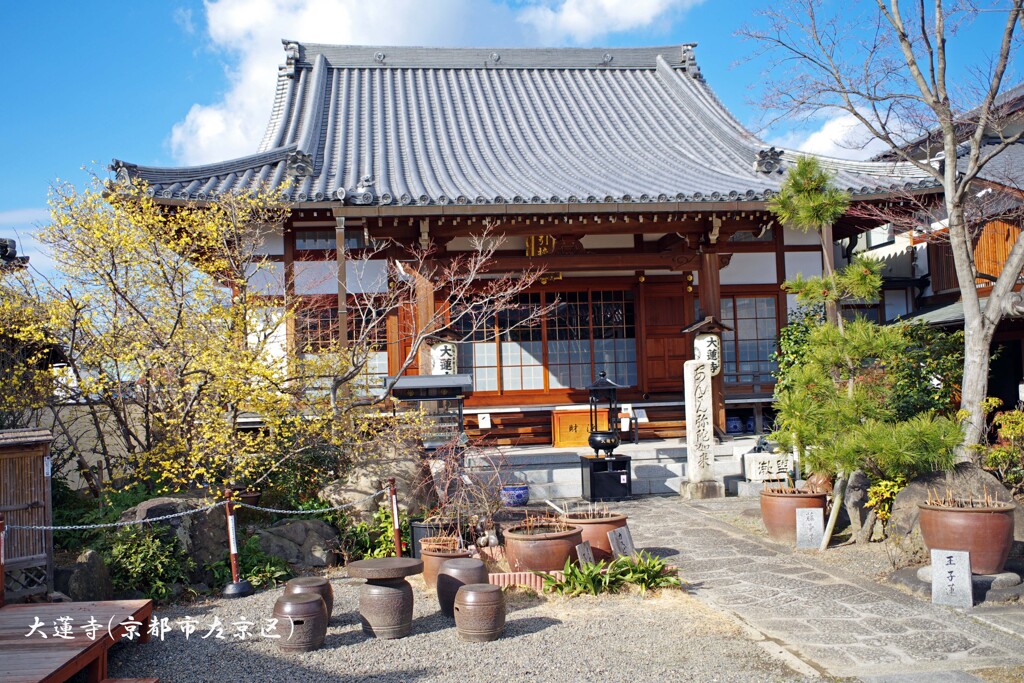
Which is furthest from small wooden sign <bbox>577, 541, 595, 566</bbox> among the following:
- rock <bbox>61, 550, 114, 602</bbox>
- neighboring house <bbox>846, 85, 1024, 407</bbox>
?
neighboring house <bbox>846, 85, 1024, 407</bbox>

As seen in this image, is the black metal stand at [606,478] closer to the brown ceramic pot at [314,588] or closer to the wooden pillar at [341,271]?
the wooden pillar at [341,271]

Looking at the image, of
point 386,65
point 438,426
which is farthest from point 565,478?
point 386,65

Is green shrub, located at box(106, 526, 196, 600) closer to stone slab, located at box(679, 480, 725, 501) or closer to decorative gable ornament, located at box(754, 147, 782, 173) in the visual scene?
stone slab, located at box(679, 480, 725, 501)

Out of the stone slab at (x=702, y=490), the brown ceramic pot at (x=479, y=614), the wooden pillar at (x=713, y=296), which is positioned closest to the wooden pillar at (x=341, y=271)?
the stone slab at (x=702, y=490)

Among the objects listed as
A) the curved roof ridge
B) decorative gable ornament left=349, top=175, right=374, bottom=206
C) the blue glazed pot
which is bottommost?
the blue glazed pot

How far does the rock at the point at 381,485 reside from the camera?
26.9ft

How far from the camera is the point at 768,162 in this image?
13.4 meters

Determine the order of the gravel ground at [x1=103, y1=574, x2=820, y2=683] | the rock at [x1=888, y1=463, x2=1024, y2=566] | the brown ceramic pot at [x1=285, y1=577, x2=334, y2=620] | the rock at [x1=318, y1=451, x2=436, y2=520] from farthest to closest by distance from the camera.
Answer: the rock at [x1=318, y1=451, x2=436, y2=520] < the rock at [x1=888, y1=463, x2=1024, y2=566] < the brown ceramic pot at [x1=285, y1=577, x2=334, y2=620] < the gravel ground at [x1=103, y1=574, x2=820, y2=683]

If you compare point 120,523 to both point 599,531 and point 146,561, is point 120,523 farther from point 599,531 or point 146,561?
point 599,531

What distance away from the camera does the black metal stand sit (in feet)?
35.7

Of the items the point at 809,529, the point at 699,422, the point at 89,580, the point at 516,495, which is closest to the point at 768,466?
the point at 699,422

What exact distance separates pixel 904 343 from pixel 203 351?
685 cm

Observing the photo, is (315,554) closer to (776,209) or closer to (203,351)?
(203,351)

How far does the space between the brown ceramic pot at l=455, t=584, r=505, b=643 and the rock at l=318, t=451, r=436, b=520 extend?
9.09ft
